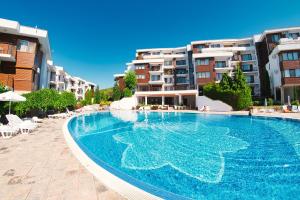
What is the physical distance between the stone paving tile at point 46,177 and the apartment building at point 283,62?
32866 mm

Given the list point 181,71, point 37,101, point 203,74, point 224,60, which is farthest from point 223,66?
point 37,101

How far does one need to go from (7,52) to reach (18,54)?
5.34 feet

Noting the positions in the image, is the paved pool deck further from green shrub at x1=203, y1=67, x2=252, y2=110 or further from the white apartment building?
the white apartment building

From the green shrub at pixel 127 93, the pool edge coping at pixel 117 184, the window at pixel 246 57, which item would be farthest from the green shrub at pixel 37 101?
the window at pixel 246 57

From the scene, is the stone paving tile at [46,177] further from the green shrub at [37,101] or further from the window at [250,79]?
the window at [250,79]

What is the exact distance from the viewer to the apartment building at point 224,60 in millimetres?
38562

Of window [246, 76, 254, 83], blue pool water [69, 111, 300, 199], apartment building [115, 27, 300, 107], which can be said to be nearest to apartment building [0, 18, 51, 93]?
blue pool water [69, 111, 300, 199]

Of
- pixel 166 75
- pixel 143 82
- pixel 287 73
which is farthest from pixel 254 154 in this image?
pixel 166 75

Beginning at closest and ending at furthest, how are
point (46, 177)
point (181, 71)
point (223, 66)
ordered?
point (46, 177) → point (223, 66) → point (181, 71)

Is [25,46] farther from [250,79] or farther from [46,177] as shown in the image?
[250,79]

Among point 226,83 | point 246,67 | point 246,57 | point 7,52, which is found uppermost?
point 246,57

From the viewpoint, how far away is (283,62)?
3031cm

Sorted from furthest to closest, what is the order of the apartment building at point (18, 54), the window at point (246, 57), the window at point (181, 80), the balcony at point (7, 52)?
the window at point (181, 80) → the window at point (246, 57) → the apartment building at point (18, 54) → the balcony at point (7, 52)

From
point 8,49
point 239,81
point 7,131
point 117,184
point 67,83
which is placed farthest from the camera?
point 67,83
